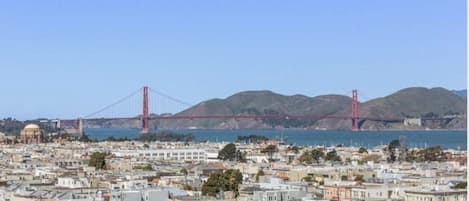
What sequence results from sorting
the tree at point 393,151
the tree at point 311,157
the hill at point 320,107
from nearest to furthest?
the tree at point 311,157 → the tree at point 393,151 → the hill at point 320,107

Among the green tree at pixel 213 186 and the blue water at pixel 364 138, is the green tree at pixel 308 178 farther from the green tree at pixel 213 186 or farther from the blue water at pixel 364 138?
the blue water at pixel 364 138

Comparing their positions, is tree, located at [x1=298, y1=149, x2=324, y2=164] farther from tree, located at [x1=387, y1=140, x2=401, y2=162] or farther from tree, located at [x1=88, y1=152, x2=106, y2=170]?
tree, located at [x1=88, y1=152, x2=106, y2=170]

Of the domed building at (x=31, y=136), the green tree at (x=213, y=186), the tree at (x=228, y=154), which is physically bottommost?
the green tree at (x=213, y=186)

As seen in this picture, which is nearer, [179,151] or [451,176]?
[451,176]

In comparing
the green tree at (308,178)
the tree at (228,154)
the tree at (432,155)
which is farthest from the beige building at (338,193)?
the tree at (228,154)

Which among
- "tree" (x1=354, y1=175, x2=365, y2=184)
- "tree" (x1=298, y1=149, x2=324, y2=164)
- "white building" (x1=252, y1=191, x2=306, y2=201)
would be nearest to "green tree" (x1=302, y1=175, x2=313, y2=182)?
"tree" (x1=354, y1=175, x2=365, y2=184)

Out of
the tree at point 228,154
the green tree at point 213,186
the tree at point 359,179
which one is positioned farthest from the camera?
the tree at point 228,154

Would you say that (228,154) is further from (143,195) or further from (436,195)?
(436,195)

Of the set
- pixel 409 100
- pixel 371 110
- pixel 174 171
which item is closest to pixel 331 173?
pixel 174 171

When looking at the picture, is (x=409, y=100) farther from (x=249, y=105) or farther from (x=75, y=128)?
(x=75, y=128)
